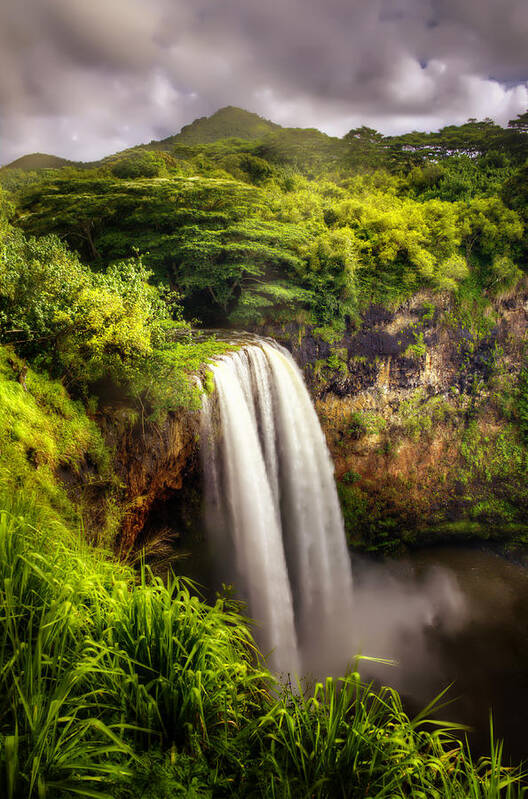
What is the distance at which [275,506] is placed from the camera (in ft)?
30.0

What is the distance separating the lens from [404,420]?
1373cm

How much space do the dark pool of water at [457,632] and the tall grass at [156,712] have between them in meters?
8.22

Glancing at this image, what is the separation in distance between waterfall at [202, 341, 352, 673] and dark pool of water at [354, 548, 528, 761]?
1281mm

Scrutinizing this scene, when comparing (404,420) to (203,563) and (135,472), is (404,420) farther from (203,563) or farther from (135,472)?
(135,472)

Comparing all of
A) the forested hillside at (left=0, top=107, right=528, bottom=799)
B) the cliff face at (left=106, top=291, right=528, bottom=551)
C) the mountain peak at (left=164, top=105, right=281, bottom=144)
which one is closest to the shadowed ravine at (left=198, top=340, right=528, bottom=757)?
the forested hillside at (left=0, top=107, right=528, bottom=799)

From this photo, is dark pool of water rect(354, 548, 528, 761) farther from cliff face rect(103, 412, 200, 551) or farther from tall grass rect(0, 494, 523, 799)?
tall grass rect(0, 494, 523, 799)

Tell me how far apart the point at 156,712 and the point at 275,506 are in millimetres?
7728

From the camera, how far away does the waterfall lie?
7.84 m

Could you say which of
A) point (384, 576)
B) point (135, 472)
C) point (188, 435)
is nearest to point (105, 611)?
point (135, 472)

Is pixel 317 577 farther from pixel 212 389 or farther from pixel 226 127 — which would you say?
pixel 226 127

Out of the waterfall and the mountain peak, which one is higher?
the mountain peak

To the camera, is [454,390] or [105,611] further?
[454,390]

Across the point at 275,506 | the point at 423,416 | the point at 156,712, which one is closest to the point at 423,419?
the point at 423,416

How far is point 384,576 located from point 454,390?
8.01m
